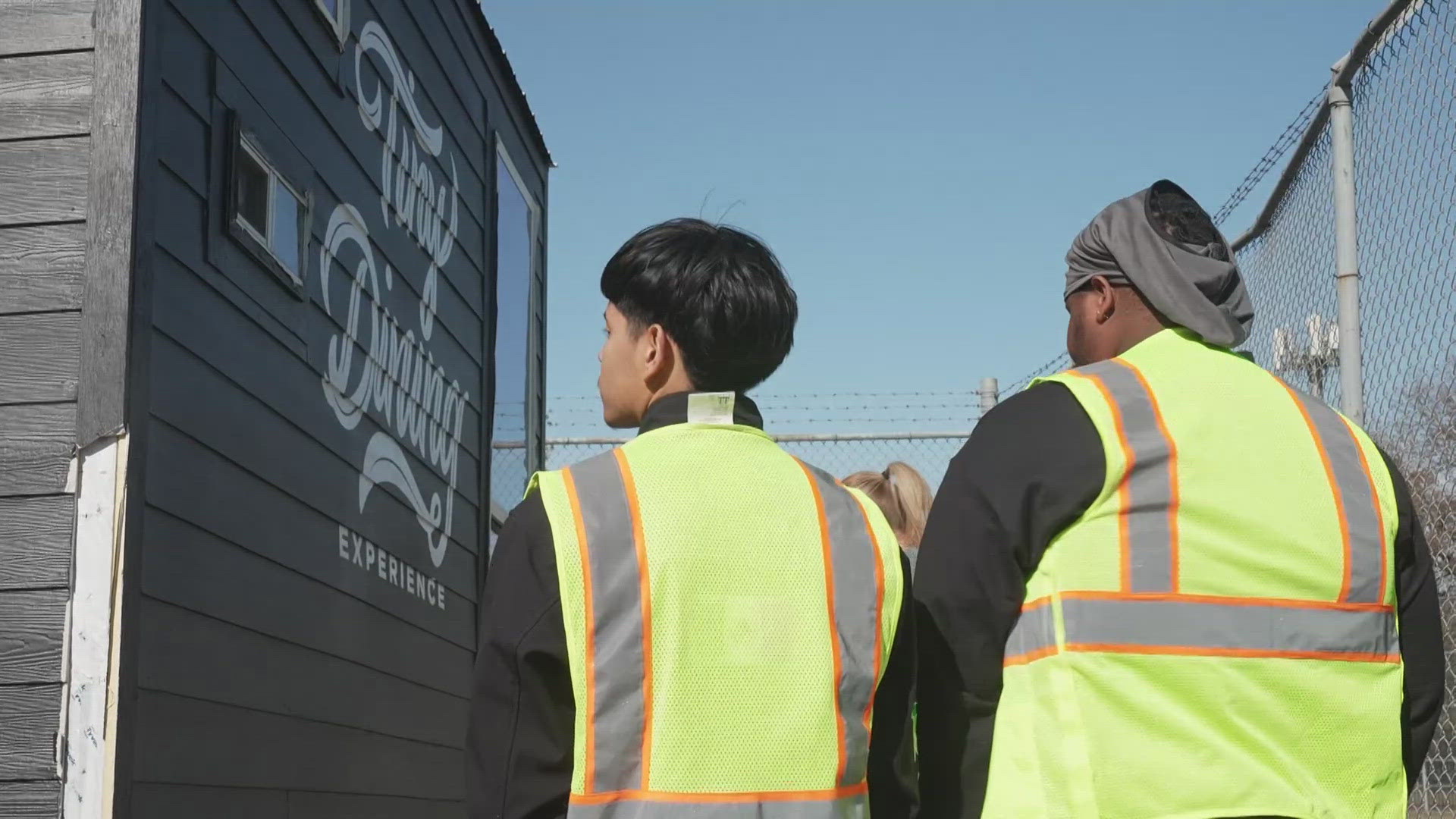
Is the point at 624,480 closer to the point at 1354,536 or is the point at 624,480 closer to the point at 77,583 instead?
the point at 1354,536

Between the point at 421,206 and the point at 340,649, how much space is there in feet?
6.32

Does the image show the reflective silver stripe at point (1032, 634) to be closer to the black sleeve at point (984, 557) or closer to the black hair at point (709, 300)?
the black sleeve at point (984, 557)

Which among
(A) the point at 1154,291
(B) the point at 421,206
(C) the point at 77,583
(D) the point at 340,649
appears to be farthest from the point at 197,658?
(B) the point at 421,206

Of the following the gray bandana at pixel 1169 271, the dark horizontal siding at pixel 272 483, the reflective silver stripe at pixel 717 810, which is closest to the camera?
the reflective silver stripe at pixel 717 810

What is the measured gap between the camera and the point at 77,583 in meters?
3.10

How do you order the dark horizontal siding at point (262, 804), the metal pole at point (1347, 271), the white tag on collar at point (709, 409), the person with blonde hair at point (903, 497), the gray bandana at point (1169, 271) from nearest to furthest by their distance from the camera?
the white tag on collar at point (709, 409) < the gray bandana at point (1169, 271) < the dark horizontal siding at point (262, 804) < the metal pole at point (1347, 271) < the person with blonde hair at point (903, 497)

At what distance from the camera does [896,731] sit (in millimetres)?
1972

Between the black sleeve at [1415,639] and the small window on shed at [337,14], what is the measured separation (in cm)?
354

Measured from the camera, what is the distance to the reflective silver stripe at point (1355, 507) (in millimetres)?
2020

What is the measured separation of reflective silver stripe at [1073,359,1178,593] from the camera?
1931mm

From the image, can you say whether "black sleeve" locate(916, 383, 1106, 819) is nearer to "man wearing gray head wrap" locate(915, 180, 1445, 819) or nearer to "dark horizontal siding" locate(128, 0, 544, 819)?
"man wearing gray head wrap" locate(915, 180, 1445, 819)

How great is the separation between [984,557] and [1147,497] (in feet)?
0.72

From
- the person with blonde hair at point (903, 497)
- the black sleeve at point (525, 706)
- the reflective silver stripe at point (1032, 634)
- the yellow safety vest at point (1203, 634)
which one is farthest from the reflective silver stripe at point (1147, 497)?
the person with blonde hair at point (903, 497)

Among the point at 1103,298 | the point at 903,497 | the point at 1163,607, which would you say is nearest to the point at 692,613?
the point at 1163,607
